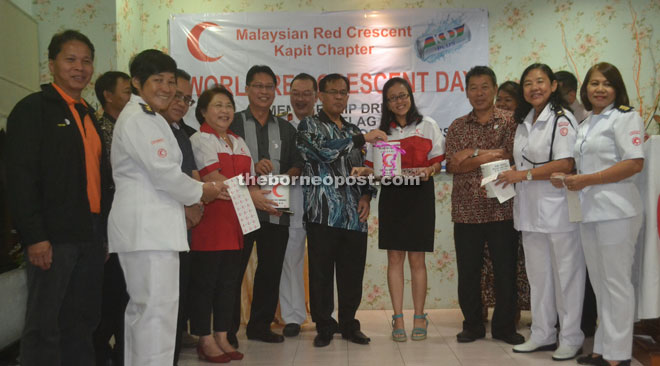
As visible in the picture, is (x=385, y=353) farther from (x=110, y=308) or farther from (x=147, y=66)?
(x=147, y=66)

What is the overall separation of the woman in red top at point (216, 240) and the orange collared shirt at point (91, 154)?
26.2 inches

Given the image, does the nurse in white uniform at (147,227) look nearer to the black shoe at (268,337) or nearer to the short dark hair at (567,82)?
the black shoe at (268,337)

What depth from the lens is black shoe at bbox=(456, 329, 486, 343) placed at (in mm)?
3660

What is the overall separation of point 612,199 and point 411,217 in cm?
122

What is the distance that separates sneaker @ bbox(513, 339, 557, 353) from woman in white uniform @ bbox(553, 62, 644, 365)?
14.3 inches

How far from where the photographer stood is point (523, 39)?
497 cm

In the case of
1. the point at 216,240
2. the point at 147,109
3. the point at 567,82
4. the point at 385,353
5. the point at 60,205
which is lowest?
the point at 385,353

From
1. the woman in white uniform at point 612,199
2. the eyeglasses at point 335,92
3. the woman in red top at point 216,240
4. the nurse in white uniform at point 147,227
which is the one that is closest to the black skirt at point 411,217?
the eyeglasses at point 335,92

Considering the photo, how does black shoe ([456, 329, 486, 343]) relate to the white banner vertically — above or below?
below

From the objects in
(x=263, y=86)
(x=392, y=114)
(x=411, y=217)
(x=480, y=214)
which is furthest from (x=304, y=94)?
(x=480, y=214)

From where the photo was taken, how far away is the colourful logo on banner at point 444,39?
4.91m

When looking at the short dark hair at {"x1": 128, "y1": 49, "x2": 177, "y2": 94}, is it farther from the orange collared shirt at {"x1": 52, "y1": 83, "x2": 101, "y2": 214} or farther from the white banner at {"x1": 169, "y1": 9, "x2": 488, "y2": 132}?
the white banner at {"x1": 169, "y1": 9, "x2": 488, "y2": 132}

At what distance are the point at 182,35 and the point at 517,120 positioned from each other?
3093 mm

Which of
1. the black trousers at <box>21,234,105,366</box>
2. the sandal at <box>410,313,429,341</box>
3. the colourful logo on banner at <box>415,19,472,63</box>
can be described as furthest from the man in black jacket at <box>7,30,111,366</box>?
the colourful logo on banner at <box>415,19,472,63</box>
